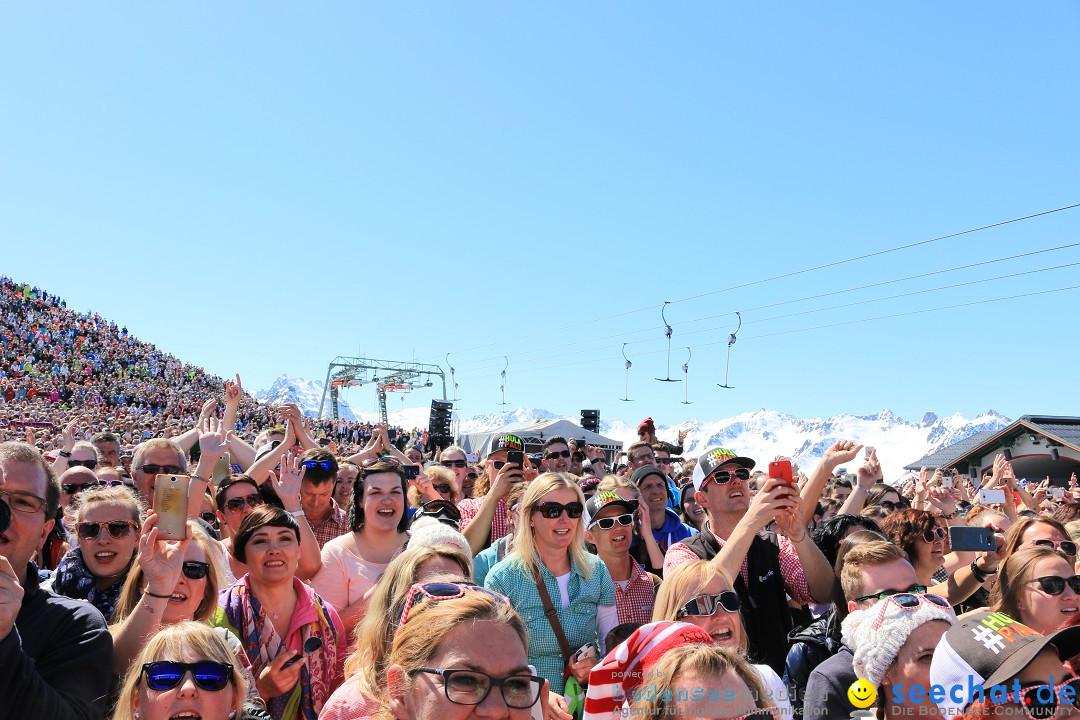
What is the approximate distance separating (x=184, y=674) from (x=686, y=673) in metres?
1.67

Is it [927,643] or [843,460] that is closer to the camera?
[927,643]

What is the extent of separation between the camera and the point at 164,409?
100 ft

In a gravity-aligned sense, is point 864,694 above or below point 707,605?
below

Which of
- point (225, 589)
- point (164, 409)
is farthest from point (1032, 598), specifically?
point (164, 409)

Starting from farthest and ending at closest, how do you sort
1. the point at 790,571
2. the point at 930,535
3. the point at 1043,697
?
the point at 930,535 < the point at 790,571 < the point at 1043,697

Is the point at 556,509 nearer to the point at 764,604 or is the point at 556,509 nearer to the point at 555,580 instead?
the point at 555,580

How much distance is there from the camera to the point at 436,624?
6.40ft

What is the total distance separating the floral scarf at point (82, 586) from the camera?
11.7 ft

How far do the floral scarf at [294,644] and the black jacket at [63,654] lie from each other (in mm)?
798

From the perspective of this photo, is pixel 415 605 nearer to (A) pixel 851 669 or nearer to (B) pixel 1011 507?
(A) pixel 851 669

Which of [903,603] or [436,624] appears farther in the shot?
[903,603]

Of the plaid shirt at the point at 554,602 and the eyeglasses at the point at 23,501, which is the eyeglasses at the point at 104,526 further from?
the plaid shirt at the point at 554,602

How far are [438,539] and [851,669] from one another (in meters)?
1.85

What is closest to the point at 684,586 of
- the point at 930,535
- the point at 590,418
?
the point at 930,535
